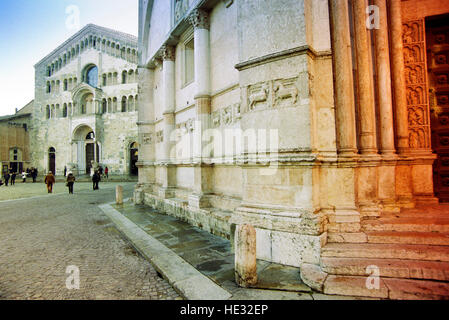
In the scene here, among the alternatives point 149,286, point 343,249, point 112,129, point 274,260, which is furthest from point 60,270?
point 112,129

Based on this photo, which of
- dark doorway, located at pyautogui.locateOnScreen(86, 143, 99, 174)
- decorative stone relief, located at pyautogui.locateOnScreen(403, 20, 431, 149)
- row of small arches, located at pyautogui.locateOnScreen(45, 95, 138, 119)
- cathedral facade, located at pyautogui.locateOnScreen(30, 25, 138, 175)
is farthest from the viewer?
dark doorway, located at pyautogui.locateOnScreen(86, 143, 99, 174)

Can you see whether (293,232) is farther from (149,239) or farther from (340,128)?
(149,239)

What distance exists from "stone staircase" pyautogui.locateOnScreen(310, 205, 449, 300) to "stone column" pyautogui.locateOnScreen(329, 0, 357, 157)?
1.32 m

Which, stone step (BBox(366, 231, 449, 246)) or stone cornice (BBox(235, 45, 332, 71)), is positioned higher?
stone cornice (BBox(235, 45, 332, 71))

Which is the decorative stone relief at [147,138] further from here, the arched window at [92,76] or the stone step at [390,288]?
the arched window at [92,76]

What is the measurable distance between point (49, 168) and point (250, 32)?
38060 millimetres

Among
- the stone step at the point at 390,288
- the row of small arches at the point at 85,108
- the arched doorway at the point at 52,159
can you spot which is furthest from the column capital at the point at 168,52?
the arched doorway at the point at 52,159

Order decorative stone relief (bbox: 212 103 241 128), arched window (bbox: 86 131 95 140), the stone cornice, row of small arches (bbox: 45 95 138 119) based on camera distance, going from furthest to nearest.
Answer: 1. arched window (bbox: 86 131 95 140)
2. row of small arches (bbox: 45 95 138 119)
3. decorative stone relief (bbox: 212 103 241 128)
4. the stone cornice

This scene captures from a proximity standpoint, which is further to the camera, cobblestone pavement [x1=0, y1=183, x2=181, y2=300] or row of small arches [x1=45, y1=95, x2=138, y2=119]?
row of small arches [x1=45, y1=95, x2=138, y2=119]

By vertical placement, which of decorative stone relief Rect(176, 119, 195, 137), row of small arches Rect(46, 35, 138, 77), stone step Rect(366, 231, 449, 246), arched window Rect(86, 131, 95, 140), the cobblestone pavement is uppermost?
row of small arches Rect(46, 35, 138, 77)

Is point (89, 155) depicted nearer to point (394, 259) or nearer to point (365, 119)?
point (365, 119)

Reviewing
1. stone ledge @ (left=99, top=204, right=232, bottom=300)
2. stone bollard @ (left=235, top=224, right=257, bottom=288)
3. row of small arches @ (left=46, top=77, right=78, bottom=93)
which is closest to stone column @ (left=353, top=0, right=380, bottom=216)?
stone bollard @ (left=235, top=224, right=257, bottom=288)

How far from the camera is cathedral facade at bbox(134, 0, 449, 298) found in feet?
10.1

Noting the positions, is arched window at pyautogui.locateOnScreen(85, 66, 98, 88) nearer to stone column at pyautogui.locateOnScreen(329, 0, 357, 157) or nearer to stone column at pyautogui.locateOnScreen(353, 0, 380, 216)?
stone column at pyautogui.locateOnScreen(329, 0, 357, 157)
